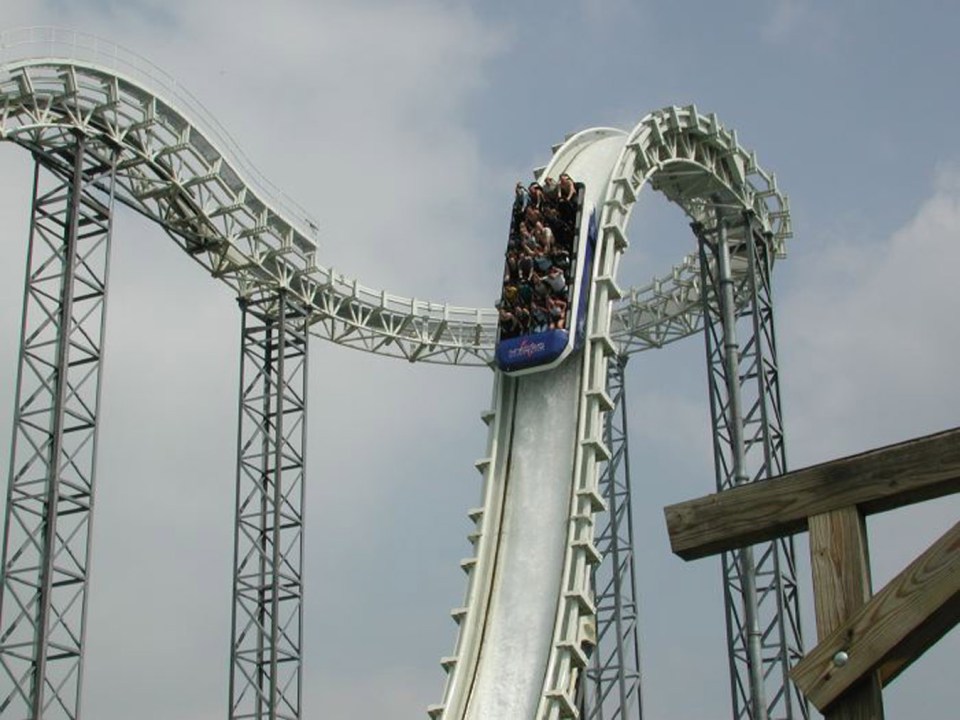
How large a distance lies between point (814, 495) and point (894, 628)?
494 millimetres

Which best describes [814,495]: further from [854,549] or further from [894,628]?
[894,628]

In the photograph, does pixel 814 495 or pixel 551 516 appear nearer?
pixel 814 495

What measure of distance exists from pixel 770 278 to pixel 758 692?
9.45 meters

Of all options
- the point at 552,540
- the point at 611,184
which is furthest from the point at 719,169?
the point at 552,540

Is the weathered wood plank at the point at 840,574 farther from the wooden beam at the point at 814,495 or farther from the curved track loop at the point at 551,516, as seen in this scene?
the curved track loop at the point at 551,516

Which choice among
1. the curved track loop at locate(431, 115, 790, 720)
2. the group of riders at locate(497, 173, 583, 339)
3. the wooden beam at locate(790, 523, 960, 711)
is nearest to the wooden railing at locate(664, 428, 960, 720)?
the wooden beam at locate(790, 523, 960, 711)

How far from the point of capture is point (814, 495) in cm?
442

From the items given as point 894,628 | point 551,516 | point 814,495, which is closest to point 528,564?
point 551,516

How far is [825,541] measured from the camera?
14.3 ft

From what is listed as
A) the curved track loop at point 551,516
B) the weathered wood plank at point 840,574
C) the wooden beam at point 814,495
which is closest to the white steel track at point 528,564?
the curved track loop at point 551,516

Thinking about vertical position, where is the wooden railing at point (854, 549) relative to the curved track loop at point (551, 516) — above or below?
below

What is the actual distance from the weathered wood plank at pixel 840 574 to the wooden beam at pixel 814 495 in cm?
4

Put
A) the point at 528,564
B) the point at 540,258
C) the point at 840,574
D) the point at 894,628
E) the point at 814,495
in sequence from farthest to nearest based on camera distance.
Result: the point at 540,258 < the point at 528,564 < the point at 814,495 < the point at 840,574 < the point at 894,628

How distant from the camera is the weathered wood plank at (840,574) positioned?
4.17 m
